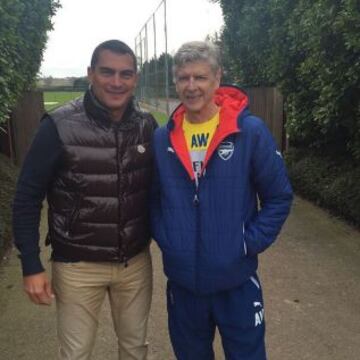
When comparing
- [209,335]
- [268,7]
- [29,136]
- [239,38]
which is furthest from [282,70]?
[209,335]

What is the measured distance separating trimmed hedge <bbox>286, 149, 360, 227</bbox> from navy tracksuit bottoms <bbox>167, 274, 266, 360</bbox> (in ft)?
13.9

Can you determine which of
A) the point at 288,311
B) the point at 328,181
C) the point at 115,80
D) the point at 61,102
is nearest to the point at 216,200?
the point at 115,80

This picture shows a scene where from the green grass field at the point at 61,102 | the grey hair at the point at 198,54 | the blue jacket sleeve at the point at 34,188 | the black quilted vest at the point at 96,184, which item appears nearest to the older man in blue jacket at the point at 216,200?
the grey hair at the point at 198,54

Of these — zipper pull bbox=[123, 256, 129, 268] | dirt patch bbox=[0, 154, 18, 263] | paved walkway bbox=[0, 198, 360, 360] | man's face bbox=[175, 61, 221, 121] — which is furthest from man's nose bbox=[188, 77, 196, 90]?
dirt patch bbox=[0, 154, 18, 263]

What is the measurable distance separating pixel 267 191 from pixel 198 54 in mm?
675

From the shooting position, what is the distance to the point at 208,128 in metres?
2.35

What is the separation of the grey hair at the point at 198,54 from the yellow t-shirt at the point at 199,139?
243 mm

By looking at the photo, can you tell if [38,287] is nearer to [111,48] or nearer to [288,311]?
[111,48]

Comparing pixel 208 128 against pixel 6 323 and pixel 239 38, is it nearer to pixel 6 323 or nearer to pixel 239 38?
pixel 6 323

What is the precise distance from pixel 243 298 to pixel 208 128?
2.61 ft

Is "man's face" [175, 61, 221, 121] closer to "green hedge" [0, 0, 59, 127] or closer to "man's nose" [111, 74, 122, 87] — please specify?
"man's nose" [111, 74, 122, 87]

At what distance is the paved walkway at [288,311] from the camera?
11.6 feet

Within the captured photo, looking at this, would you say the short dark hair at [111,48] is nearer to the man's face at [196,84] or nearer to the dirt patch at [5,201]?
the man's face at [196,84]

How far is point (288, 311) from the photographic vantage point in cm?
Result: 412
